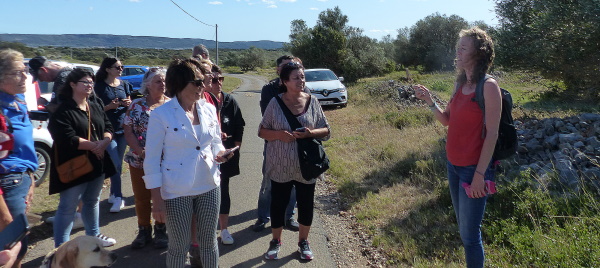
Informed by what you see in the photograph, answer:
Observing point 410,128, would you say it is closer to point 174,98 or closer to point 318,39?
point 174,98

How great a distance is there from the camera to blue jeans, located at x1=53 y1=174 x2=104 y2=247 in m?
3.83

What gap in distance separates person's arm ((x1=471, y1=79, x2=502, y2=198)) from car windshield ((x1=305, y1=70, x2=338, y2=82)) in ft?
47.4

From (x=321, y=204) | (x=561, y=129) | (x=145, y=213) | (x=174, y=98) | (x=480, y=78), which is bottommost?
(x=321, y=204)

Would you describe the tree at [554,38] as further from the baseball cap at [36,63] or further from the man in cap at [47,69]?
the baseball cap at [36,63]

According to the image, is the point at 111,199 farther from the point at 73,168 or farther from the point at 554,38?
the point at 554,38

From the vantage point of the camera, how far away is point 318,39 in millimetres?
30688

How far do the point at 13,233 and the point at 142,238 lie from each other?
226cm

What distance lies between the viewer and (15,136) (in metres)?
3.14

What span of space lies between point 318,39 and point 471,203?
28.6 metres

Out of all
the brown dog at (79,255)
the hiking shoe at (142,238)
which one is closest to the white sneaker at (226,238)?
the hiking shoe at (142,238)

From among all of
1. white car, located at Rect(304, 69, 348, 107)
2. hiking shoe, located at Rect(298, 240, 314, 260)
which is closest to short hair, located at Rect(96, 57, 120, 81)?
hiking shoe, located at Rect(298, 240, 314, 260)

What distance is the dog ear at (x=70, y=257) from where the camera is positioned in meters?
2.89

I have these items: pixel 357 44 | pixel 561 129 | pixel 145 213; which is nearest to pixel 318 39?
pixel 357 44

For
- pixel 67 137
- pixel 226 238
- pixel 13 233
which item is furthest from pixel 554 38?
pixel 13 233
